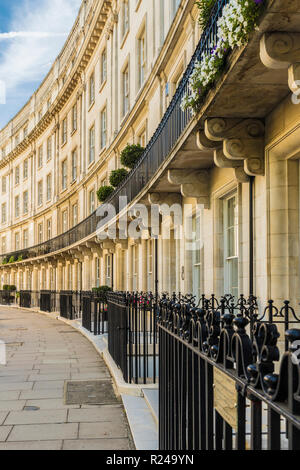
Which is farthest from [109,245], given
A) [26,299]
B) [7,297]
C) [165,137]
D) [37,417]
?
[7,297]

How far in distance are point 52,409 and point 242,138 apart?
4.43 meters

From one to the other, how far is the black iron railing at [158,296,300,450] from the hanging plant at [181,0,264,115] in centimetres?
279

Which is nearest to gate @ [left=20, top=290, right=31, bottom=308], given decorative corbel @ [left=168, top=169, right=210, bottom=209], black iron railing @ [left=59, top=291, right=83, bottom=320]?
black iron railing @ [left=59, top=291, right=83, bottom=320]

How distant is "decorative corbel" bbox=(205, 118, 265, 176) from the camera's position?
8.09 metres

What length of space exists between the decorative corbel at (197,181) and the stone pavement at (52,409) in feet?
12.4

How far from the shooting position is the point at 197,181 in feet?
37.6

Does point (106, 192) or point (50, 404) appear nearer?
point (50, 404)

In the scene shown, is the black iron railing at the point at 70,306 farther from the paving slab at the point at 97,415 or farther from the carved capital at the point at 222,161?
the paving slab at the point at 97,415

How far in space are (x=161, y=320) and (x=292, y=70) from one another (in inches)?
114

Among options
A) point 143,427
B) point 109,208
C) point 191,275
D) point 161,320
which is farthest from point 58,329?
point 161,320

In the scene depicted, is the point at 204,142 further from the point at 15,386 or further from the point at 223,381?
the point at 223,381

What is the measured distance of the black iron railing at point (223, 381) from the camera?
1764mm

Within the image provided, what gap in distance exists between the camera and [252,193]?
8664 mm

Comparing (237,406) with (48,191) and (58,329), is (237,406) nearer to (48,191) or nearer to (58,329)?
(58,329)
